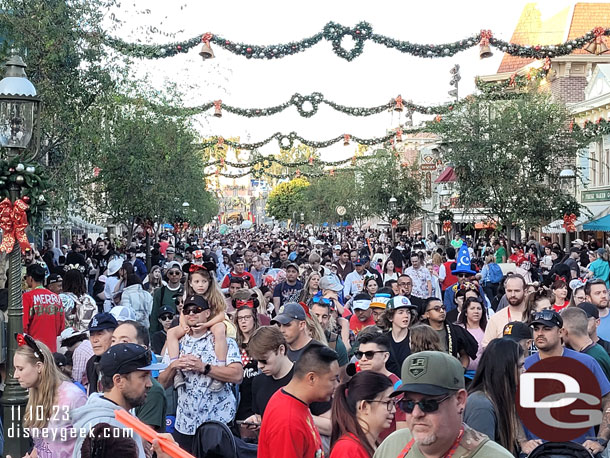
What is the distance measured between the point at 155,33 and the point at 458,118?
1266 centimetres

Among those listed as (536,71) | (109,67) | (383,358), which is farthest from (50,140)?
(536,71)

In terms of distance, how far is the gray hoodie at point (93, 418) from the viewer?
13.3ft

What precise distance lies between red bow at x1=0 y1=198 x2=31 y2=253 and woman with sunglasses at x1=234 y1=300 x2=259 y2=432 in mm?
2227

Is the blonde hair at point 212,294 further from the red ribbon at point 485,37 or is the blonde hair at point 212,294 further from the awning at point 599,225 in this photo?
the awning at point 599,225

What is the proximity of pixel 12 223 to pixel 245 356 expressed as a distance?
2645mm

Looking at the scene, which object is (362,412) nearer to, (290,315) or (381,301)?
(290,315)

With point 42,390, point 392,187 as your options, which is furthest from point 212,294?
point 392,187

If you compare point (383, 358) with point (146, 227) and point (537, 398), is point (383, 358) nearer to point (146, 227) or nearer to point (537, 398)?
point (537, 398)

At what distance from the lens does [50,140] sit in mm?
13922

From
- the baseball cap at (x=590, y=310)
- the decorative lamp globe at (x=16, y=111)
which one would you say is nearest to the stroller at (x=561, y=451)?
the baseball cap at (x=590, y=310)

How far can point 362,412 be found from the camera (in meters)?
4.36

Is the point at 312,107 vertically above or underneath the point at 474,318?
above

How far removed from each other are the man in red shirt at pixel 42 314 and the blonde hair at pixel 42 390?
3.79 m

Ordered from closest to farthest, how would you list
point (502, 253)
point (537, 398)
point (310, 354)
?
point (537, 398) → point (310, 354) → point (502, 253)
